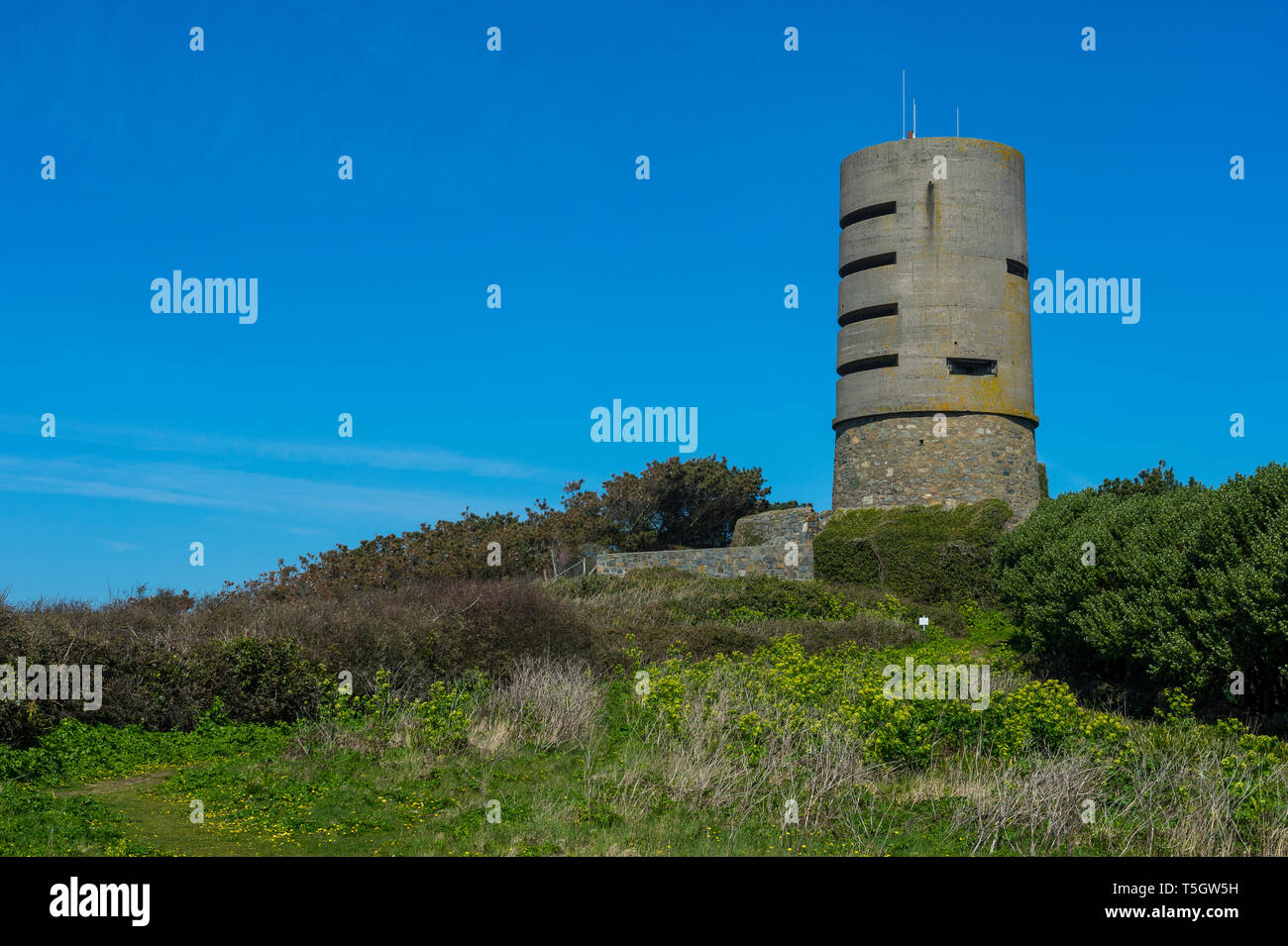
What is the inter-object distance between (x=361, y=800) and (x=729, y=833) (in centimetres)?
396

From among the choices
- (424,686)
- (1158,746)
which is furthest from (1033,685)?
(424,686)

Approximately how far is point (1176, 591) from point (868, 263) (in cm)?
2029

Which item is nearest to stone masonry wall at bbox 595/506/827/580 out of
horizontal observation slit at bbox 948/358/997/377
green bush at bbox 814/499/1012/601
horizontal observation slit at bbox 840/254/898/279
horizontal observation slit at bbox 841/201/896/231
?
green bush at bbox 814/499/1012/601

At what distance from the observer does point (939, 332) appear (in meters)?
34.8

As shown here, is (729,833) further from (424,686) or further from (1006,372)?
(1006,372)

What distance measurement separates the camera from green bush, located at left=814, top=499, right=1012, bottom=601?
3175 cm

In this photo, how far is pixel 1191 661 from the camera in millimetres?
17656

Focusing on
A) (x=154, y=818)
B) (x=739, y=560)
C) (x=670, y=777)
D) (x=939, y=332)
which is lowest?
(x=154, y=818)

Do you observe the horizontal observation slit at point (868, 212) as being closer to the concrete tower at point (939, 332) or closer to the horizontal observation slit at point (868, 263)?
the concrete tower at point (939, 332)

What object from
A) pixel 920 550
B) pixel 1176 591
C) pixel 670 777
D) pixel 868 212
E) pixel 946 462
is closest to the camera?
pixel 670 777

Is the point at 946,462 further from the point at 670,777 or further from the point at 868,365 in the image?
the point at 670,777

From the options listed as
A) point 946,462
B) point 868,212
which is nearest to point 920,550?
point 946,462

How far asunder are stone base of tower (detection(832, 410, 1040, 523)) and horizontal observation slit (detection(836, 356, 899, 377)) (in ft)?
5.69

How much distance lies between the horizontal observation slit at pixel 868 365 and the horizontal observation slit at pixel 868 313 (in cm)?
139
